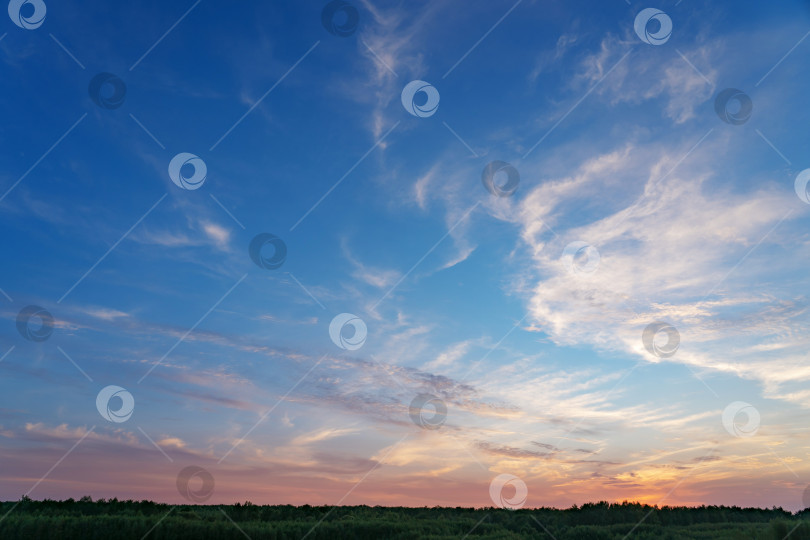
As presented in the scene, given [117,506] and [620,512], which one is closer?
[117,506]

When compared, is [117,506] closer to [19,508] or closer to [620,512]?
[19,508]

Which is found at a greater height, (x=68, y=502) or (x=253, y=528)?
(x=68, y=502)

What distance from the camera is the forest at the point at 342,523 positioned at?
21875mm

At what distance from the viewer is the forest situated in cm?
2188

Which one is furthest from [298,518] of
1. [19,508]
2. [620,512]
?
[620,512]

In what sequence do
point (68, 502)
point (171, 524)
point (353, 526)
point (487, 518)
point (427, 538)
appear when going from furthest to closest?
point (487, 518), point (68, 502), point (353, 526), point (427, 538), point (171, 524)

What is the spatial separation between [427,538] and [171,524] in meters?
11.2

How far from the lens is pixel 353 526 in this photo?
1064 inches

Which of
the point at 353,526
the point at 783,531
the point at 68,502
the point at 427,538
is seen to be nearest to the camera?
the point at 783,531

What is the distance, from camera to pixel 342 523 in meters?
27.0

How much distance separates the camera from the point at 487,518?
110 ft

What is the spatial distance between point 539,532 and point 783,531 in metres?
11.3

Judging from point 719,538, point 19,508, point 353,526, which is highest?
point 19,508

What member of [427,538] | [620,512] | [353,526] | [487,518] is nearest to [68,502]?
[353,526]
